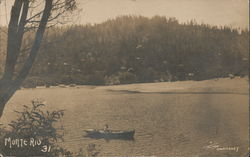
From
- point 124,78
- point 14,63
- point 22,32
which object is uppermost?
point 22,32

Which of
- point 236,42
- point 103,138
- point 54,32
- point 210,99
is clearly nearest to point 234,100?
point 210,99

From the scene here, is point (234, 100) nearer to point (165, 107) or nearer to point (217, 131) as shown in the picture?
point (217, 131)

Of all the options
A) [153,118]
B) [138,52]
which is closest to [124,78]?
[138,52]
